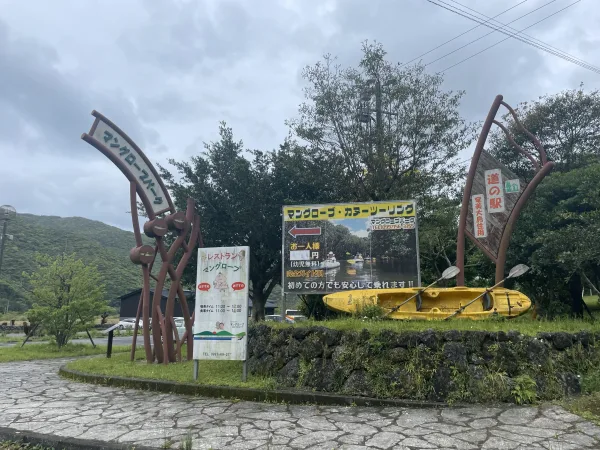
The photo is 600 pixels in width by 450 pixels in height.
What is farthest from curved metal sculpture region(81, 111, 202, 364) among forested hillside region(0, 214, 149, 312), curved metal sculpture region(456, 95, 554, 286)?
forested hillside region(0, 214, 149, 312)

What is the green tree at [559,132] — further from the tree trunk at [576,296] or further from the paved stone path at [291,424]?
the paved stone path at [291,424]

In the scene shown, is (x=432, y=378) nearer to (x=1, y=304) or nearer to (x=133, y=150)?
(x=133, y=150)

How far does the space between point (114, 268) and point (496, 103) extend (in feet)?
187

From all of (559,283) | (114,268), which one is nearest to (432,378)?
(559,283)

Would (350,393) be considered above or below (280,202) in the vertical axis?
below

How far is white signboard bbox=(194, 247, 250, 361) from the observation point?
24.2 ft

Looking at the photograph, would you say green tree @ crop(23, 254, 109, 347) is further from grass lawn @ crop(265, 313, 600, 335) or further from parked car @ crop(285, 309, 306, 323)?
grass lawn @ crop(265, 313, 600, 335)

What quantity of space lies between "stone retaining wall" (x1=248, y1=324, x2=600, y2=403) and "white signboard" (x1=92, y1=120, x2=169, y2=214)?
5.24 metres

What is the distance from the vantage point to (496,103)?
32.4 feet

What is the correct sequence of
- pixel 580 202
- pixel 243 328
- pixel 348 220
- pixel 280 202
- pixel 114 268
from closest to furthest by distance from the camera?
pixel 243 328 → pixel 348 220 → pixel 580 202 → pixel 280 202 → pixel 114 268

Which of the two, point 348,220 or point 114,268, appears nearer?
point 348,220

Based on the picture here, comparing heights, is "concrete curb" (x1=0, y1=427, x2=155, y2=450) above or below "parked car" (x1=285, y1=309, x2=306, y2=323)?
below

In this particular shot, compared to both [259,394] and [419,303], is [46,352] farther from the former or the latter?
[419,303]

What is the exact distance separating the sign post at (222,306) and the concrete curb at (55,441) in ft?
8.96
